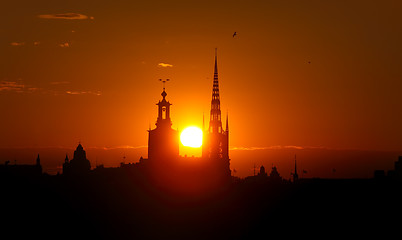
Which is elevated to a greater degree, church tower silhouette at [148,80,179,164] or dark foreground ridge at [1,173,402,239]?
church tower silhouette at [148,80,179,164]

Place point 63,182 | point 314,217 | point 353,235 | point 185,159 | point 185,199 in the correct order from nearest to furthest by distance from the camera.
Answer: point 353,235
point 314,217
point 185,199
point 63,182
point 185,159

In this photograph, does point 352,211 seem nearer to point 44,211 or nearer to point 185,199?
point 185,199

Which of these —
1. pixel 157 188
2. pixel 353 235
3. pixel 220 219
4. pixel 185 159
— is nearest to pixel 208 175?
pixel 185 159

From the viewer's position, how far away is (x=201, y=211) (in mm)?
134750

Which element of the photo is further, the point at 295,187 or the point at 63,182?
the point at 63,182

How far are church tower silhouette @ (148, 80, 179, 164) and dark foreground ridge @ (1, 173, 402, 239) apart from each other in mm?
10990

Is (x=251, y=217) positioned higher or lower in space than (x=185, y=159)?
lower

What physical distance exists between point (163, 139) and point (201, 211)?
2993 cm

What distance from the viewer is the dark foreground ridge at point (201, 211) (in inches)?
4734

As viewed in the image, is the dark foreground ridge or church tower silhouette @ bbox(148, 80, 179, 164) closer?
the dark foreground ridge

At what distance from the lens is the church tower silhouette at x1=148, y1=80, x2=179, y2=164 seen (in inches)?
6284

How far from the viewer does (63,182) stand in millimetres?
160250

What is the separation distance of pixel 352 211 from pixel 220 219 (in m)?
22.3

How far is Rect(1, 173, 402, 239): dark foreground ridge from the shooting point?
395 feet
